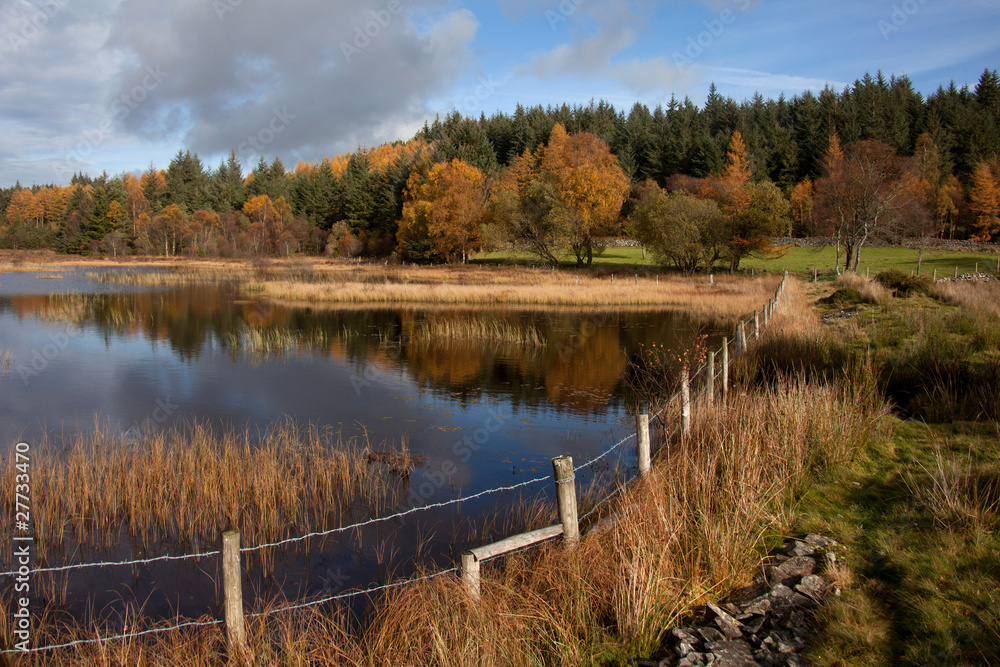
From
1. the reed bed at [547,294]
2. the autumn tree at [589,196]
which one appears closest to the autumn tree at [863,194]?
the reed bed at [547,294]

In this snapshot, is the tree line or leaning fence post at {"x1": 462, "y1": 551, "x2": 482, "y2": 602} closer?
leaning fence post at {"x1": 462, "y1": 551, "x2": 482, "y2": 602}

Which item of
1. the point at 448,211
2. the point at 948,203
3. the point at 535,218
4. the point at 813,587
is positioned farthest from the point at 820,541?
the point at 948,203

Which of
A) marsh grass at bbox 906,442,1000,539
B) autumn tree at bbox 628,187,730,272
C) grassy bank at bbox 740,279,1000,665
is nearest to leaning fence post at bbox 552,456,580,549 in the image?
grassy bank at bbox 740,279,1000,665

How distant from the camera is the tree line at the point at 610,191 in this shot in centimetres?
4616

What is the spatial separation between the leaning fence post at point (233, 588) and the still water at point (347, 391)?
6.76 feet

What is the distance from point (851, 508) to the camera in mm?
6160

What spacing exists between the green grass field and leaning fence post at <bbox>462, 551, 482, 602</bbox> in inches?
1712

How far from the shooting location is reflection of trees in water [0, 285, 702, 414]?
16.9 m

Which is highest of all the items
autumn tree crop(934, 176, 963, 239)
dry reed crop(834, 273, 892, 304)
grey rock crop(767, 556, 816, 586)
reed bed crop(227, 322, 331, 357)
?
autumn tree crop(934, 176, 963, 239)

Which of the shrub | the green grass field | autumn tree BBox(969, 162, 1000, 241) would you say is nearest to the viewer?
the shrub

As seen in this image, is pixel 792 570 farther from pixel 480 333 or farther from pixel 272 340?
pixel 272 340

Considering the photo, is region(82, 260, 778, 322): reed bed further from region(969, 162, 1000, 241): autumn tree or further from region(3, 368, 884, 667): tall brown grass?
region(969, 162, 1000, 241): autumn tree

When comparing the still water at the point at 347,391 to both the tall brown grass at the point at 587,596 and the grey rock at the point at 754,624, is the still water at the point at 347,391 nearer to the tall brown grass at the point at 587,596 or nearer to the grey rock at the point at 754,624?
the tall brown grass at the point at 587,596

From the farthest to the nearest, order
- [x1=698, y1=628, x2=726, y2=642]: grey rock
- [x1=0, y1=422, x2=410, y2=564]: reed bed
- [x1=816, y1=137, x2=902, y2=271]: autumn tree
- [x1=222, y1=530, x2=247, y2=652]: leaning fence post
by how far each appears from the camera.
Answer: [x1=816, y1=137, x2=902, y2=271]: autumn tree → [x1=0, y1=422, x2=410, y2=564]: reed bed → [x1=698, y1=628, x2=726, y2=642]: grey rock → [x1=222, y1=530, x2=247, y2=652]: leaning fence post
